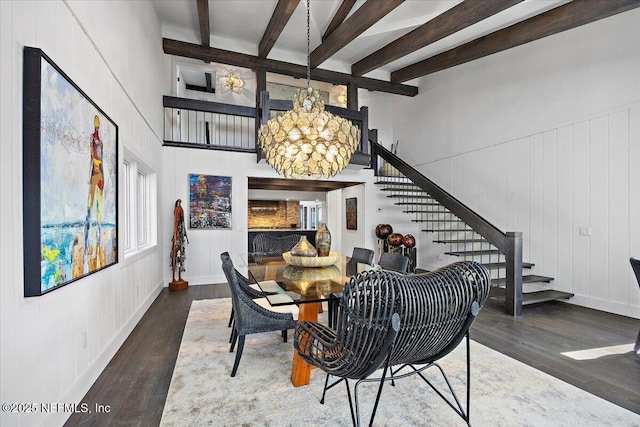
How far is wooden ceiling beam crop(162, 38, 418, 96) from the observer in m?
6.30

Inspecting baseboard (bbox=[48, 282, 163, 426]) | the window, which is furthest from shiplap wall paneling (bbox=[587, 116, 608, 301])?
the window

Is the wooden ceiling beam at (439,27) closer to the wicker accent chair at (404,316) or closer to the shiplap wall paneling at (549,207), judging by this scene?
the shiplap wall paneling at (549,207)

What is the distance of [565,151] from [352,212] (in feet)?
14.4

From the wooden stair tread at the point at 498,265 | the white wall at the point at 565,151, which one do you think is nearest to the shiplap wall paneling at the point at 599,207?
the white wall at the point at 565,151

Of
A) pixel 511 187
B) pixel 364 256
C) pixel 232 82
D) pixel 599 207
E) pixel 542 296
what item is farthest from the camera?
pixel 232 82

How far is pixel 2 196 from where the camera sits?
1.40 meters

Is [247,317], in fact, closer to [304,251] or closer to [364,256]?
[304,251]

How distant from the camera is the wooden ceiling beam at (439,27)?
4.19m

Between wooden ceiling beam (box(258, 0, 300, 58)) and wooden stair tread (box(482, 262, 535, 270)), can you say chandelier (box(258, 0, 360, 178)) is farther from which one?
wooden stair tread (box(482, 262, 535, 270))

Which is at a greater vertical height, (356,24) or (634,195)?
(356,24)

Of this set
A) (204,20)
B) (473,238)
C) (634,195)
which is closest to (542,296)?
(634,195)

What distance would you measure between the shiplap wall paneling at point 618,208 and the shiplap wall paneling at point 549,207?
0.66 m

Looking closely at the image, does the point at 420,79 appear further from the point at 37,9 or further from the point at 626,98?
the point at 37,9

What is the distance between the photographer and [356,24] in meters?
5.12
